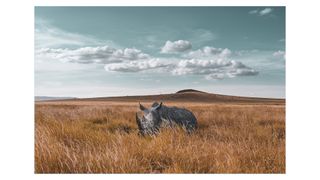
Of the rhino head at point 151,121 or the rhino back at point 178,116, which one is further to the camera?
the rhino back at point 178,116

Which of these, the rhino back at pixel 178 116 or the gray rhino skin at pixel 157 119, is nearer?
the gray rhino skin at pixel 157 119

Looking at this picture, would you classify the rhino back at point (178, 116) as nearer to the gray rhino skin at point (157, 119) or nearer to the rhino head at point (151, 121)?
the gray rhino skin at point (157, 119)

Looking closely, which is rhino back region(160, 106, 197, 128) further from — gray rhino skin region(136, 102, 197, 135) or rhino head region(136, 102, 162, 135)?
rhino head region(136, 102, 162, 135)

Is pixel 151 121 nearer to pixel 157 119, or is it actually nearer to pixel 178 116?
pixel 157 119

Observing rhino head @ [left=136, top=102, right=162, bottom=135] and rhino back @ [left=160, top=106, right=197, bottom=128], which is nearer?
rhino head @ [left=136, top=102, right=162, bottom=135]

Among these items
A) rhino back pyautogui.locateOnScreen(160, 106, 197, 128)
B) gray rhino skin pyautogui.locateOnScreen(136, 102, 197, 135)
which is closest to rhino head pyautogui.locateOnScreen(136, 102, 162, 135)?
gray rhino skin pyautogui.locateOnScreen(136, 102, 197, 135)

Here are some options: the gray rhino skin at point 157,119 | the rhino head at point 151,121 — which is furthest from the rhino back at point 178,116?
the rhino head at point 151,121

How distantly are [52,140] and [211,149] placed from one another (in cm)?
255

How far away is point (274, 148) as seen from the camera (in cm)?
614

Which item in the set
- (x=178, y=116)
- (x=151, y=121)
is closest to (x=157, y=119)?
(x=151, y=121)

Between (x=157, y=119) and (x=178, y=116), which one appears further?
(x=178, y=116)
